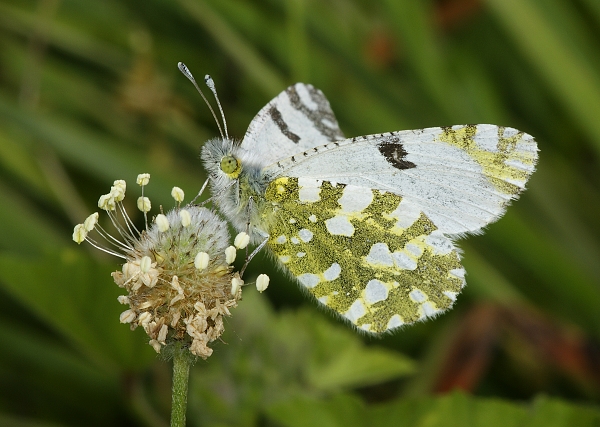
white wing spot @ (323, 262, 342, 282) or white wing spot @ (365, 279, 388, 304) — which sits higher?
white wing spot @ (323, 262, 342, 282)

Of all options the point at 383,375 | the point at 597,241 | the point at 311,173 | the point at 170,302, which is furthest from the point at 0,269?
the point at 597,241

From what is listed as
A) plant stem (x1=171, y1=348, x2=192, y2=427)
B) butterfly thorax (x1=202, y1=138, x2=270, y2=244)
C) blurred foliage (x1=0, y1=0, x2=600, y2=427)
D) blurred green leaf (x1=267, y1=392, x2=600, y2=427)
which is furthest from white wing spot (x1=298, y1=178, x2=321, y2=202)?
plant stem (x1=171, y1=348, x2=192, y2=427)

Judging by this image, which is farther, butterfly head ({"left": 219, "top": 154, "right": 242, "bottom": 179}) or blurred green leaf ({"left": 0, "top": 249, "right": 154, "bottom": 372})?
blurred green leaf ({"left": 0, "top": 249, "right": 154, "bottom": 372})

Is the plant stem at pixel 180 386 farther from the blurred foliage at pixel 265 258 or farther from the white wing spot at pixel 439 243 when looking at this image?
the white wing spot at pixel 439 243

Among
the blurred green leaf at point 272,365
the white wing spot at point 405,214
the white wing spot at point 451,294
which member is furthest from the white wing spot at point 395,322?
the blurred green leaf at point 272,365

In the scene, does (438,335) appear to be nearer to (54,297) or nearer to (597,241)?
(597,241)

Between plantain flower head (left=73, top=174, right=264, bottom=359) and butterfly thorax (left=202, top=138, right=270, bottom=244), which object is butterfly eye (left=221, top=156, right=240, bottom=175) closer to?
butterfly thorax (left=202, top=138, right=270, bottom=244)
